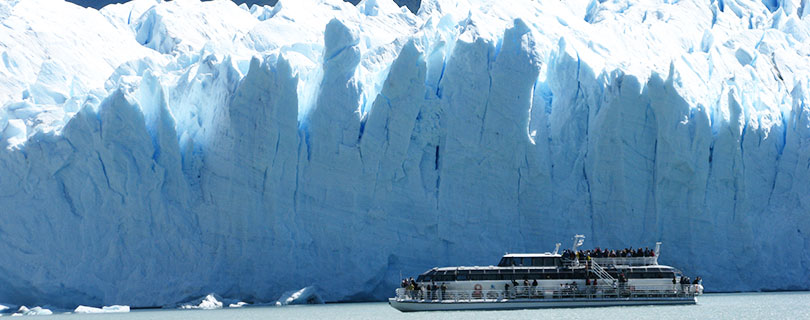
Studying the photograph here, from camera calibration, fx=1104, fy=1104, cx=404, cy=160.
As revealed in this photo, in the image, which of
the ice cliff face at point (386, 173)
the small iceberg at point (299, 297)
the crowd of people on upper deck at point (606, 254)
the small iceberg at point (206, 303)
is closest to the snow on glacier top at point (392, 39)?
the ice cliff face at point (386, 173)

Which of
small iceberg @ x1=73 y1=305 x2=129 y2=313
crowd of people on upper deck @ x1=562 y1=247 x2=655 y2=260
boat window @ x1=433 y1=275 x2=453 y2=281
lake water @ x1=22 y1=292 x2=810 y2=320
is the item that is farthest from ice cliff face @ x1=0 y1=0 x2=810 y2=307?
boat window @ x1=433 y1=275 x2=453 y2=281

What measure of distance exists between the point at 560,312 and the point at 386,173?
692 centimetres

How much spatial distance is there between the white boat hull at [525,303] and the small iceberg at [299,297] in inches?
137

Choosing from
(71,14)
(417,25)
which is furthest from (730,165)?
(71,14)

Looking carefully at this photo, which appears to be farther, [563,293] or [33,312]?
[33,312]

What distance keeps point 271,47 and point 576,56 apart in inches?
357

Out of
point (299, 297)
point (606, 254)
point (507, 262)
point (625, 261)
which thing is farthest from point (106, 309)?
point (625, 261)

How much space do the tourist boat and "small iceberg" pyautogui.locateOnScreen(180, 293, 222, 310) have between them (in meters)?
4.98

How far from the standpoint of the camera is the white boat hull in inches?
948

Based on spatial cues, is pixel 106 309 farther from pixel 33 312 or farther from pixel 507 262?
pixel 507 262

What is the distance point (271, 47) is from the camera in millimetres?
32250

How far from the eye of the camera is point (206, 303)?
1063 inches

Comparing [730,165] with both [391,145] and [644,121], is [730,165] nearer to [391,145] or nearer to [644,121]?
[644,121]

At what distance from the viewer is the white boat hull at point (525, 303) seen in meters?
24.1
